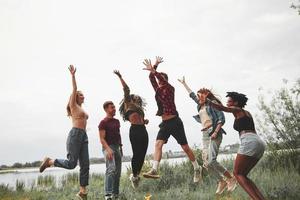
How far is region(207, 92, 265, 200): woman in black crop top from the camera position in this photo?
6.87 m

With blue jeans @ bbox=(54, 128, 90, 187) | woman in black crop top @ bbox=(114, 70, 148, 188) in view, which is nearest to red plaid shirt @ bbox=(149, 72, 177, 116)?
woman in black crop top @ bbox=(114, 70, 148, 188)

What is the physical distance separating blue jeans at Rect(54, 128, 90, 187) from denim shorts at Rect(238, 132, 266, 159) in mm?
3446

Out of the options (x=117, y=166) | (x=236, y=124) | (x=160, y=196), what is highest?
(x=236, y=124)

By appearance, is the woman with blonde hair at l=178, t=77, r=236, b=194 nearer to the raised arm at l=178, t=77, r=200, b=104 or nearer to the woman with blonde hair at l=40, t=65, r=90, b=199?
the raised arm at l=178, t=77, r=200, b=104

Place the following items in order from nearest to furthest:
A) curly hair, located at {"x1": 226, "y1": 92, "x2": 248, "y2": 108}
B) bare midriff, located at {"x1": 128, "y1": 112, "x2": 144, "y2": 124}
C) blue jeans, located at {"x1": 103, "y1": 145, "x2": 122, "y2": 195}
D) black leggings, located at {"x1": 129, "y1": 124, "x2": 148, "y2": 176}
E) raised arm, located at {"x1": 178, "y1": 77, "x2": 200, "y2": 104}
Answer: curly hair, located at {"x1": 226, "y1": 92, "x2": 248, "y2": 108} → blue jeans, located at {"x1": 103, "y1": 145, "x2": 122, "y2": 195} → black leggings, located at {"x1": 129, "y1": 124, "x2": 148, "y2": 176} → bare midriff, located at {"x1": 128, "y1": 112, "x2": 144, "y2": 124} → raised arm, located at {"x1": 178, "y1": 77, "x2": 200, "y2": 104}

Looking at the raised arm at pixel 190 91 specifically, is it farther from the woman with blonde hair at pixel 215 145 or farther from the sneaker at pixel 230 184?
the sneaker at pixel 230 184

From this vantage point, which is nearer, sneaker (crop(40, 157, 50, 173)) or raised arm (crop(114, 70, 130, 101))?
sneaker (crop(40, 157, 50, 173))

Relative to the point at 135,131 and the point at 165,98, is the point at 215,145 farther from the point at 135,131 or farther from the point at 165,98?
the point at 135,131

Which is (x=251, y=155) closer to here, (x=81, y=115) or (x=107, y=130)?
(x=107, y=130)

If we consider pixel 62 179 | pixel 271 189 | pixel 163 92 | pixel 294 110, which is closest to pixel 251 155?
pixel 271 189

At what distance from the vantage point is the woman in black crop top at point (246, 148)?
271 inches

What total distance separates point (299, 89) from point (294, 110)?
67 cm

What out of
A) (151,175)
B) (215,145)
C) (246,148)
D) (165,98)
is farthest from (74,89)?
(246,148)

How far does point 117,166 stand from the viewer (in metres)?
8.38
